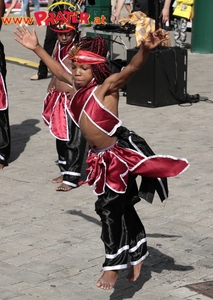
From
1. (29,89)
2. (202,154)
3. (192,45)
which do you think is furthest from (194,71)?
(202,154)

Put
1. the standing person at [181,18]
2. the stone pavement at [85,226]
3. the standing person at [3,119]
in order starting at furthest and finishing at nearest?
the standing person at [181,18] < the standing person at [3,119] < the stone pavement at [85,226]

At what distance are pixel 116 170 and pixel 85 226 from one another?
1549mm

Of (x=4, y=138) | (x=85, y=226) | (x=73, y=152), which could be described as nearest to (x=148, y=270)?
(x=85, y=226)

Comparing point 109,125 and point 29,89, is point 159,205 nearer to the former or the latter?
point 109,125

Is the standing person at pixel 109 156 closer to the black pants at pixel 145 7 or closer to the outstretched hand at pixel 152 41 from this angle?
the outstretched hand at pixel 152 41

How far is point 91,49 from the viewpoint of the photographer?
5.20 m

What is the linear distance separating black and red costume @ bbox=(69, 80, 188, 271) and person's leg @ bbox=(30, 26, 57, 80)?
747 cm

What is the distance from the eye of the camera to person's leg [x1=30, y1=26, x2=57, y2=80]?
41.7 ft

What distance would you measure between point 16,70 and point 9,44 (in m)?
3.33

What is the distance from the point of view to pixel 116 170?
17.0ft

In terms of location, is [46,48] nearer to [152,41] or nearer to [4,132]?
[4,132]

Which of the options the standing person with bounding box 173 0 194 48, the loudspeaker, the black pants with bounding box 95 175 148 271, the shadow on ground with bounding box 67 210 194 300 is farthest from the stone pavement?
the standing person with bounding box 173 0 194 48

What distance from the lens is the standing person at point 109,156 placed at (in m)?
5.14

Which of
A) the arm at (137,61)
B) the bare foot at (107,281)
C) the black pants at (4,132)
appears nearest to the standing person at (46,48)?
the black pants at (4,132)
